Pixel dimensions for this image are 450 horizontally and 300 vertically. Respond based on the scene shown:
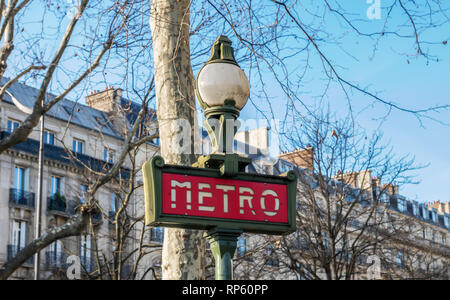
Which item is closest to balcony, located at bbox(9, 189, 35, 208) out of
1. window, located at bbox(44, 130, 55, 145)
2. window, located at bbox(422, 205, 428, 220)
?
window, located at bbox(44, 130, 55, 145)

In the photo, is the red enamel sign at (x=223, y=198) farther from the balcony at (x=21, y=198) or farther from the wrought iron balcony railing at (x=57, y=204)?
the wrought iron balcony railing at (x=57, y=204)

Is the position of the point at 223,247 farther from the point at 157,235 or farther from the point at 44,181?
the point at 157,235

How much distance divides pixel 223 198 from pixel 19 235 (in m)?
29.9

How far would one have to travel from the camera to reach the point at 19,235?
3247 cm

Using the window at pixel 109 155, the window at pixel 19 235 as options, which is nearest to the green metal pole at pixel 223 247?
the window at pixel 109 155

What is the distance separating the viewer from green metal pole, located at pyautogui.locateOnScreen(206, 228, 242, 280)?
4195 mm

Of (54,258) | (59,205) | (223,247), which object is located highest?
(59,205)

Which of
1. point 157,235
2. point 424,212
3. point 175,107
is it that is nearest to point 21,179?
point 157,235

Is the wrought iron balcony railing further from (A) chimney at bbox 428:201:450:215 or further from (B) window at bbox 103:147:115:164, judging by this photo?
(A) chimney at bbox 428:201:450:215

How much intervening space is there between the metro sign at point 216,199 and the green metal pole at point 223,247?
41mm

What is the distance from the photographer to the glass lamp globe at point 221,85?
4.54 meters

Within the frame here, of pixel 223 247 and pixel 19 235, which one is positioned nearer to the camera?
pixel 223 247

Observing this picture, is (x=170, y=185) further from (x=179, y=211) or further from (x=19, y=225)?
(x=19, y=225)
